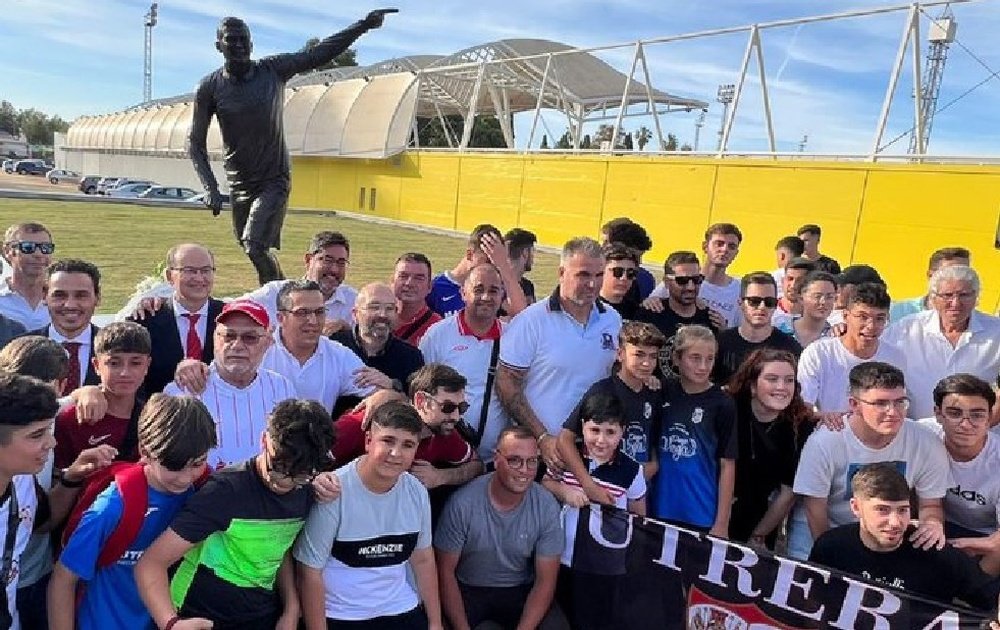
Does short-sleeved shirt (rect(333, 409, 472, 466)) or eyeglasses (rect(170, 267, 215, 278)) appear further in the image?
eyeglasses (rect(170, 267, 215, 278))

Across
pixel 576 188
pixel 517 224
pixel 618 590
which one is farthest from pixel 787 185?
pixel 618 590

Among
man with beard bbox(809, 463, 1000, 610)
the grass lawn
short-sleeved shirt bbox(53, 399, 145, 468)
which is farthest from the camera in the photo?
the grass lawn

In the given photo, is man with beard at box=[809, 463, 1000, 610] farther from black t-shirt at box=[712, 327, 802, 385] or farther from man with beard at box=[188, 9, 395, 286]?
man with beard at box=[188, 9, 395, 286]

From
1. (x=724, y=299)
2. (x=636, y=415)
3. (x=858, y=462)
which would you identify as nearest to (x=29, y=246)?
(x=636, y=415)

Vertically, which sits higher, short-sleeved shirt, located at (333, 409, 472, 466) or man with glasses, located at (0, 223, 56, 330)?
man with glasses, located at (0, 223, 56, 330)

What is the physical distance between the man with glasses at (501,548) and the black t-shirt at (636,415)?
0.49 m

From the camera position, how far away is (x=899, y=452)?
3.79m

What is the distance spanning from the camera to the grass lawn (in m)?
13.3

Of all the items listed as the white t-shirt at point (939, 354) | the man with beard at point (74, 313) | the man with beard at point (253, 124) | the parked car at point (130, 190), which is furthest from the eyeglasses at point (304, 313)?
the parked car at point (130, 190)

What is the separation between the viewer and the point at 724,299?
608cm

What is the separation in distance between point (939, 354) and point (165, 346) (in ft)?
15.3

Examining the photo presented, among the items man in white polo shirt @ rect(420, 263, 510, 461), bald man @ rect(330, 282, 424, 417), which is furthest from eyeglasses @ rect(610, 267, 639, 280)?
bald man @ rect(330, 282, 424, 417)

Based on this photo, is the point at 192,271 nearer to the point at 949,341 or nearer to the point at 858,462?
the point at 858,462

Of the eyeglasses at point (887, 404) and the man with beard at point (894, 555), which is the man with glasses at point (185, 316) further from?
the eyeglasses at point (887, 404)
